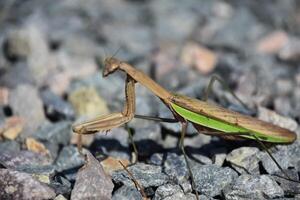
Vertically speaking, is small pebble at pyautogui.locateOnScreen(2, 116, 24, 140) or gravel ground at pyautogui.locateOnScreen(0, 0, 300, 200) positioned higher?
gravel ground at pyautogui.locateOnScreen(0, 0, 300, 200)

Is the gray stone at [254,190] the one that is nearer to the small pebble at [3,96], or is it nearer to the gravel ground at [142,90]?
the gravel ground at [142,90]

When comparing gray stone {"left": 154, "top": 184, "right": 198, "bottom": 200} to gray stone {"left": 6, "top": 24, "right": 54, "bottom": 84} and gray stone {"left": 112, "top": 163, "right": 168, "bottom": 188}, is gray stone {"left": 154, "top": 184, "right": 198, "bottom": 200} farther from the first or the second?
gray stone {"left": 6, "top": 24, "right": 54, "bottom": 84}

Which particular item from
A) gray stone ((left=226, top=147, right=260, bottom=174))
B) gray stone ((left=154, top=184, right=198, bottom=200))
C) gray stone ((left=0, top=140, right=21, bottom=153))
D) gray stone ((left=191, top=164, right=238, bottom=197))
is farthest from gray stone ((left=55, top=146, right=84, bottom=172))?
gray stone ((left=226, top=147, right=260, bottom=174))

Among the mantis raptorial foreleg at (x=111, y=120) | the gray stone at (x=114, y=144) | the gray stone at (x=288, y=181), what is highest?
the mantis raptorial foreleg at (x=111, y=120)

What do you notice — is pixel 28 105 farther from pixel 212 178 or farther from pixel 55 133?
pixel 212 178

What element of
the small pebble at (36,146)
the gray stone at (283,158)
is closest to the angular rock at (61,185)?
the small pebble at (36,146)

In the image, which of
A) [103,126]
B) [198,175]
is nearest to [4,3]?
[103,126]
